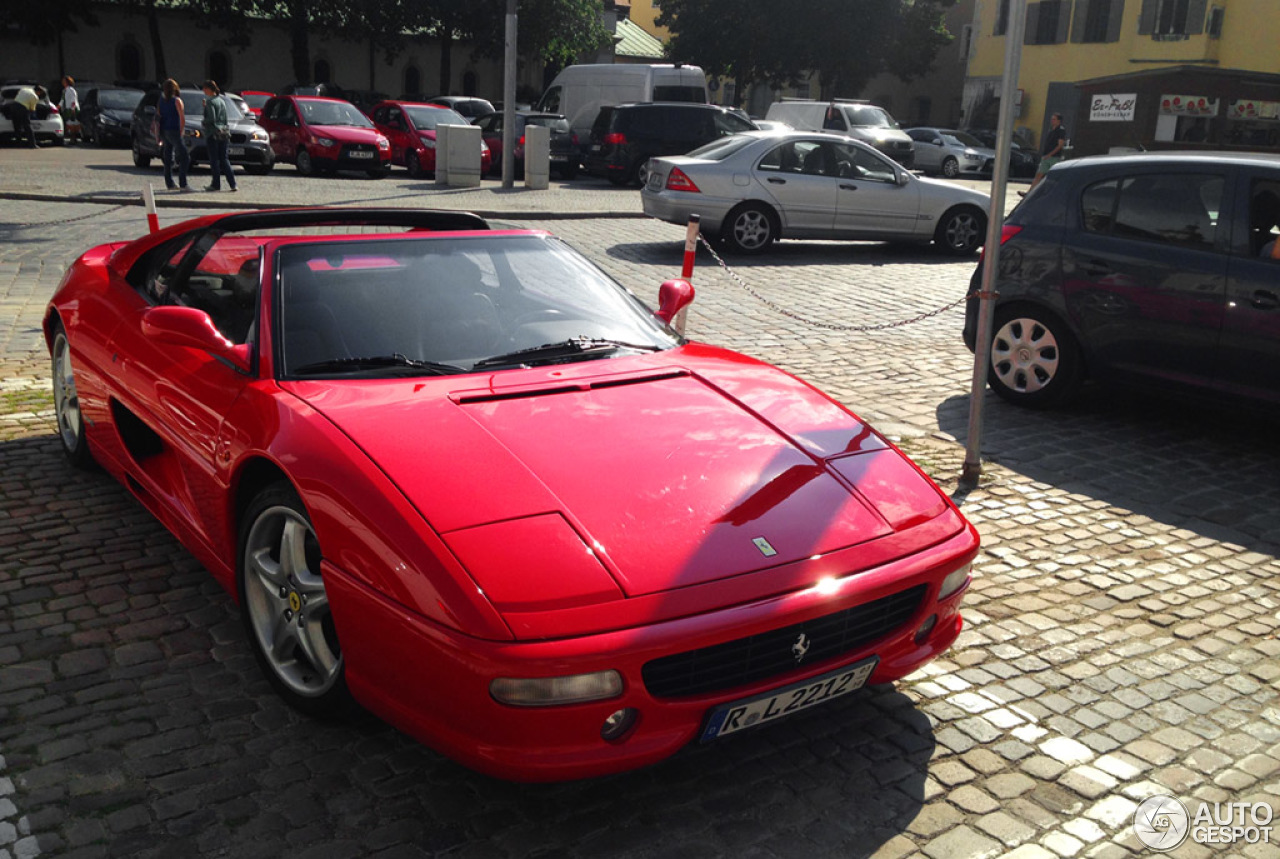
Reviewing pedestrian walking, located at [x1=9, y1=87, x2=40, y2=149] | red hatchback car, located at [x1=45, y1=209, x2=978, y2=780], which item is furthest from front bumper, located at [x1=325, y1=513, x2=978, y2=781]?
pedestrian walking, located at [x1=9, y1=87, x2=40, y2=149]

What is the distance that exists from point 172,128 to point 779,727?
706 inches

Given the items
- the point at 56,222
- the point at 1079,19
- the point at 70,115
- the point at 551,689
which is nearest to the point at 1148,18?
the point at 1079,19

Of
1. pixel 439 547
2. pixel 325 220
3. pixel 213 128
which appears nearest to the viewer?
pixel 439 547

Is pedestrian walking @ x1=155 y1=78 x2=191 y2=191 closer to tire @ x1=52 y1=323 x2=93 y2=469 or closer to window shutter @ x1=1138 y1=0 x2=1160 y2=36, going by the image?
tire @ x1=52 y1=323 x2=93 y2=469

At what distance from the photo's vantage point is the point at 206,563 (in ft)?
13.2

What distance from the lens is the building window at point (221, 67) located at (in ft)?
174

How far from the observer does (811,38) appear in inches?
2060

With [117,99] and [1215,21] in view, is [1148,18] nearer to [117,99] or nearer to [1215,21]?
[1215,21]

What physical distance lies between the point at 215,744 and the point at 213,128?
17.2 m

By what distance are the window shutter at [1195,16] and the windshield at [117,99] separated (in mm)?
35208

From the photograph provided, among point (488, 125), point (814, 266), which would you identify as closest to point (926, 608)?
point (814, 266)

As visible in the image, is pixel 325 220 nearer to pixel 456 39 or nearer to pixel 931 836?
pixel 931 836

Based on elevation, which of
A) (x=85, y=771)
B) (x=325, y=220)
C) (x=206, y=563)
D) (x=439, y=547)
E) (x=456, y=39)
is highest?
(x=456, y=39)

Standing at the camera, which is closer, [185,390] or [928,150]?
[185,390]
